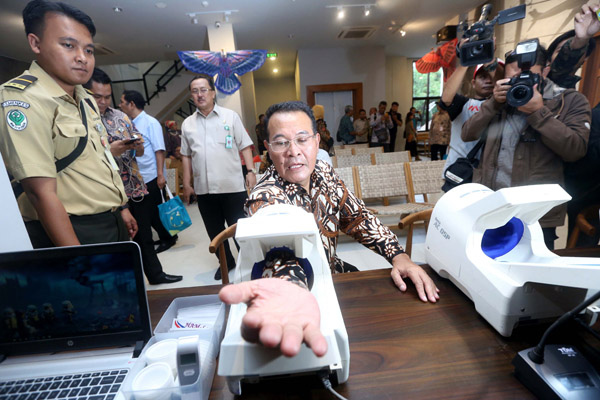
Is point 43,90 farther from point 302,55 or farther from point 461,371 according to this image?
point 302,55

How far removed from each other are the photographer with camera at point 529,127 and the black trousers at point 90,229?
194cm

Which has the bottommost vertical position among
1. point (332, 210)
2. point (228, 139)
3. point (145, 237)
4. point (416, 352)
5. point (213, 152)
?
point (145, 237)

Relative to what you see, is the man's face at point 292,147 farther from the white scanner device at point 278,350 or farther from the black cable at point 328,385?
the black cable at point 328,385

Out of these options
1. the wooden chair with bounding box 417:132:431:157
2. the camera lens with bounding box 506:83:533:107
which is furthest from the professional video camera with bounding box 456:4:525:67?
the wooden chair with bounding box 417:132:431:157

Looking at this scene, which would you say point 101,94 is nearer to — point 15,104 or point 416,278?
point 15,104

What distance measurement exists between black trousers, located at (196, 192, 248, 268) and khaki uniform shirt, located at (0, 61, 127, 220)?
1276 millimetres

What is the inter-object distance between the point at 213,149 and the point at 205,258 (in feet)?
4.69

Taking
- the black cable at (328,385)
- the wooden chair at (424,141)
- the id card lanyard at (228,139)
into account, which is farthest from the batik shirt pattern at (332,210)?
→ the wooden chair at (424,141)

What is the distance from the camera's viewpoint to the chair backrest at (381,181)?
11.0 feet

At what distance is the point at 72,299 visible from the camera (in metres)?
0.68

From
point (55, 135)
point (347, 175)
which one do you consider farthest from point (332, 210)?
point (347, 175)

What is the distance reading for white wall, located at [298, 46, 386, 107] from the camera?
805cm

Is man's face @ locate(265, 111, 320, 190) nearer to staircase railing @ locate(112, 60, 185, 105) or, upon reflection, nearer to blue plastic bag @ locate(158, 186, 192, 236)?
blue plastic bag @ locate(158, 186, 192, 236)

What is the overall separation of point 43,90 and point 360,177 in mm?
2908
